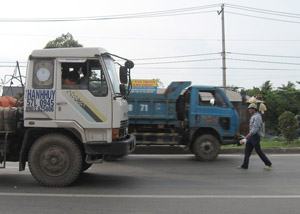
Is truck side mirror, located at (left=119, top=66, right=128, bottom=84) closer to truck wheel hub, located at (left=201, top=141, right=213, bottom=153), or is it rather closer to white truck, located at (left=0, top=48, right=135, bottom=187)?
white truck, located at (left=0, top=48, right=135, bottom=187)

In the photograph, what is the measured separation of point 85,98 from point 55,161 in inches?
54.4

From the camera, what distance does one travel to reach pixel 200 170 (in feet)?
44.6

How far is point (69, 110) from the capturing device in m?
10.7

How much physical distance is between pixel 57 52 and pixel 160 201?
144 inches

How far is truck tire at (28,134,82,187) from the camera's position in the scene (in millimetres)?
10695

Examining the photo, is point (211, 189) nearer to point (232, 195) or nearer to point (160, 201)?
point (232, 195)

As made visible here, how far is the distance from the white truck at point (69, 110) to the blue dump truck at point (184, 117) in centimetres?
523

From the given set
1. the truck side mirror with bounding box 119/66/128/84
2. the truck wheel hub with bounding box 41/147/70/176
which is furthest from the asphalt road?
the truck side mirror with bounding box 119/66/128/84

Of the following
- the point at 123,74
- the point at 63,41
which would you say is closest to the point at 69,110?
the point at 123,74

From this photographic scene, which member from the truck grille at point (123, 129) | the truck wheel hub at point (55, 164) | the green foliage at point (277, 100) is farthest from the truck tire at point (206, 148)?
the green foliage at point (277, 100)

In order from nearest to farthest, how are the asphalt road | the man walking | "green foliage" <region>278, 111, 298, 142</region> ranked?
the asphalt road
the man walking
"green foliage" <region>278, 111, 298, 142</region>

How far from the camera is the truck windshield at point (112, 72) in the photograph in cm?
1086

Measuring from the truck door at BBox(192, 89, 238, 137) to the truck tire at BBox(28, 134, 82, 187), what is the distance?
19.5ft

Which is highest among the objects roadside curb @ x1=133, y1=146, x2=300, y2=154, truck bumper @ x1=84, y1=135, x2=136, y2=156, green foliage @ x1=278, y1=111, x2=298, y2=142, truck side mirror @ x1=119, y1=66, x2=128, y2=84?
truck side mirror @ x1=119, y1=66, x2=128, y2=84
